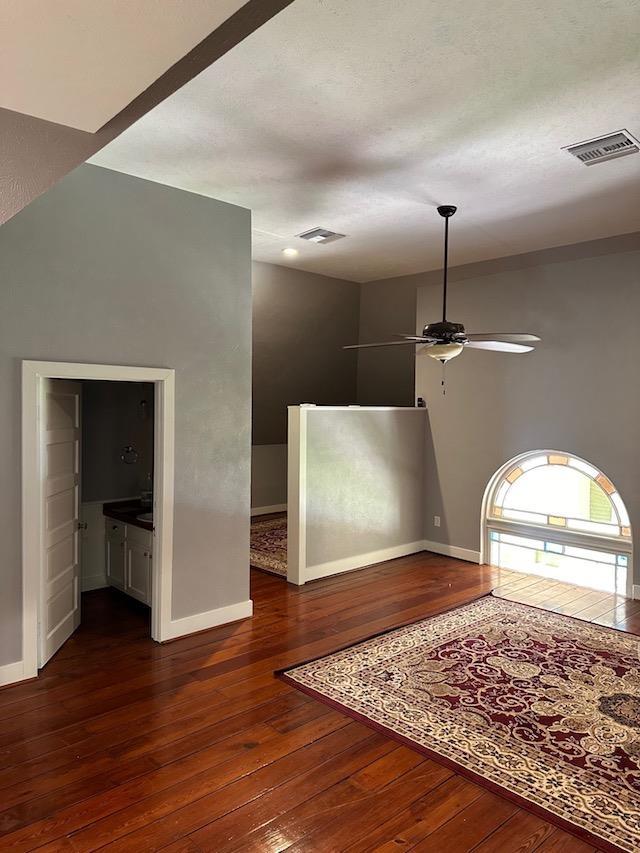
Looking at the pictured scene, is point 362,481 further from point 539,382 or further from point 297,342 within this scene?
point 297,342

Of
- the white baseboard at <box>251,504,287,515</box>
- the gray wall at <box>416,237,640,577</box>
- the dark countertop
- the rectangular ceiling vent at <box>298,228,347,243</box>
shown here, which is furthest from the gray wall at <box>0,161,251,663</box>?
the white baseboard at <box>251,504,287,515</box>

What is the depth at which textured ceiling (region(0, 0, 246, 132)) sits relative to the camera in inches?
40.6

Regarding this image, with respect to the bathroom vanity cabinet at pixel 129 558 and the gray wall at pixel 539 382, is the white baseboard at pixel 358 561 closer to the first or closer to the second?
the gray wall at pixel 539 382

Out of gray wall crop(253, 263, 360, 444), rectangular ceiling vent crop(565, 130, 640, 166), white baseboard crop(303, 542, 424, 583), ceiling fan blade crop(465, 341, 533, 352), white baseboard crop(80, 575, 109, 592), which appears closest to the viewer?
rectangular ceiling vent crop(565, 130, 640, 166)

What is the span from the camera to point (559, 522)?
6227 mm

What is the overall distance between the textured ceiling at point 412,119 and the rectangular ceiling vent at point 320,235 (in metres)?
0.24

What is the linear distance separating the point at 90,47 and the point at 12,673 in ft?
12.1

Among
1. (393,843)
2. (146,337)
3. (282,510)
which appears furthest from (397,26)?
(282,510)

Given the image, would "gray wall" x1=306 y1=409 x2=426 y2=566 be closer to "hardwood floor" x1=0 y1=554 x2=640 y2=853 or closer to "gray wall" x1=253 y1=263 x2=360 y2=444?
"hardwood floor" x1=0 y1=554 x2=640 y2=853

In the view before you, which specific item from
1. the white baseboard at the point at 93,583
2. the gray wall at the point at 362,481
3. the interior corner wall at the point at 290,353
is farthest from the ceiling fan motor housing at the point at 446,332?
the white baseboard at the point at 93,583

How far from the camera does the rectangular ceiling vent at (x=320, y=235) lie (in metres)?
5.54

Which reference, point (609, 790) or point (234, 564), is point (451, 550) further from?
point (609, 790)

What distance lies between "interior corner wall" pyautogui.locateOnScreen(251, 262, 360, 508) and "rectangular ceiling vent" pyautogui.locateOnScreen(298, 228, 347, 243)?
129 cm

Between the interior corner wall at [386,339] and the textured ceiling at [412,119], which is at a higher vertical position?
the textured ceiling at [412,119]
